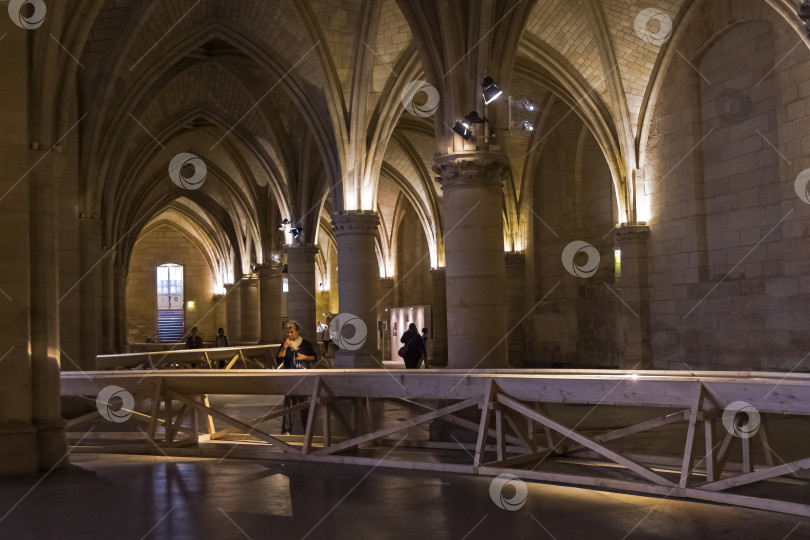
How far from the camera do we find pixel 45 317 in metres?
7.80

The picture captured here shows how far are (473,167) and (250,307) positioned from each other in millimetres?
27545

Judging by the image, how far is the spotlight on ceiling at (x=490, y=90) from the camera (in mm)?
11430

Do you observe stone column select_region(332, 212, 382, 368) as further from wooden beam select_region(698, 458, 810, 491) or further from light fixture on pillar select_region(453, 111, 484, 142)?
wooden beam select_region(698, 458, 810, 491)

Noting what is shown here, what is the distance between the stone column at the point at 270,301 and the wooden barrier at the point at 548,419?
2078cm

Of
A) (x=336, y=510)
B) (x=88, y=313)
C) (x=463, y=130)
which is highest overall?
(x=463, y=130)

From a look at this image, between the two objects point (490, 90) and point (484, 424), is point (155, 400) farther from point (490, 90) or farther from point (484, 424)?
point (490, 90)

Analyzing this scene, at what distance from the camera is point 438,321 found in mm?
29578

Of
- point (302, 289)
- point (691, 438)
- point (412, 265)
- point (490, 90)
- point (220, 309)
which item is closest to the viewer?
point (691, 438)

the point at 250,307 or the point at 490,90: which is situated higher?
the point at 490,90

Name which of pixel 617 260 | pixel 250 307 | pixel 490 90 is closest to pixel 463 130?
pixel 490 90

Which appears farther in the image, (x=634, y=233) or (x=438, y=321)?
(x=438, y=321)

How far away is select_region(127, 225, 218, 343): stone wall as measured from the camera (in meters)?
45.4

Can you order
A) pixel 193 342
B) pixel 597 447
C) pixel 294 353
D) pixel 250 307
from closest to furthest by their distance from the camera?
pixel 597 447, pixel 294 353, pixel 193 342, pixel 250 307

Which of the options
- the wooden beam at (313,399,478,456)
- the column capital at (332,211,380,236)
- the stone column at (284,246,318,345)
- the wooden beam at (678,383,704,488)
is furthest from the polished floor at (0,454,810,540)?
the stone column at (284,246,318,345)
